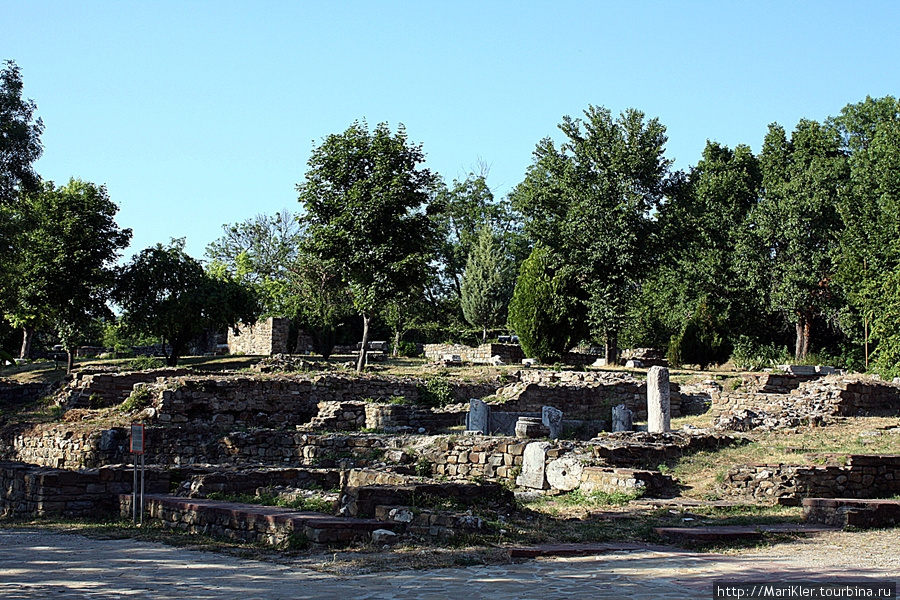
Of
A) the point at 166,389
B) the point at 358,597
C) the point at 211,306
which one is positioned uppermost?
the point at 211,306

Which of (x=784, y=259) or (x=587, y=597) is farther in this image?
(x=784, y=259)

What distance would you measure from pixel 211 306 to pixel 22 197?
33.9ft

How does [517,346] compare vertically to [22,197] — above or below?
below

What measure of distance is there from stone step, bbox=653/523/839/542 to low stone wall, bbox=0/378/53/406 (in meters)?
21.0

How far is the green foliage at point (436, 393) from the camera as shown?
77.7 feet

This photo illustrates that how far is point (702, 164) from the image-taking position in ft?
159

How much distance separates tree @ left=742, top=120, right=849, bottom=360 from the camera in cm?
3966

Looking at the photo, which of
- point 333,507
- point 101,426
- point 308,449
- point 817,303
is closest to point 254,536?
point 333,507

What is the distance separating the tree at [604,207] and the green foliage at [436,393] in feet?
43.7

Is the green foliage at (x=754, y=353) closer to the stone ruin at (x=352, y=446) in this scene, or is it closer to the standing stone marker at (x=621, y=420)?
the stone ruin at (x=352, y=446)

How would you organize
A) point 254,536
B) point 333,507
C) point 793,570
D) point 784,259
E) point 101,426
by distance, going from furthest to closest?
point 784,259 → point 101,426 → point 333,507 → point 254,536 → point 793,570

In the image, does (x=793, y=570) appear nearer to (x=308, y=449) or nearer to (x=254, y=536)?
(x=254, y=536)

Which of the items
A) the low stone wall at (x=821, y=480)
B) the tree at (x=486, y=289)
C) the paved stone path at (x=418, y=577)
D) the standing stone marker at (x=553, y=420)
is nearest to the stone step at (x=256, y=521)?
the paved stone path at (x=418, y=577)

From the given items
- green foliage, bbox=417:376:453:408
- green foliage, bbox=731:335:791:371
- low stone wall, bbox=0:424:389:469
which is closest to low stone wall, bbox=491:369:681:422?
green foliage, bbox=417:376:453:408
